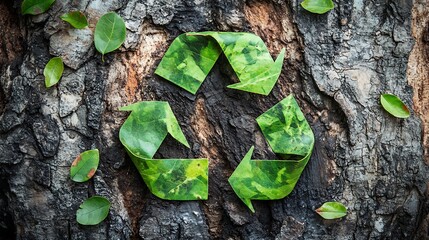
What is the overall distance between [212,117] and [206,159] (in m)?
0.07

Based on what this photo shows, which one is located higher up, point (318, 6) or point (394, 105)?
point (318, 6)

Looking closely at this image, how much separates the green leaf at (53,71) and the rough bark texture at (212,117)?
14mm

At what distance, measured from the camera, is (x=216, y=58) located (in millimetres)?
1102

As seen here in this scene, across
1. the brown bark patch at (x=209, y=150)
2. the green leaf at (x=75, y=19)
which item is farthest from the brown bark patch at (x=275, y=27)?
the green leaf at (x=75, y=19)

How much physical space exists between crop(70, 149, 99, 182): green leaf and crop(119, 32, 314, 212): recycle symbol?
0.06 metres

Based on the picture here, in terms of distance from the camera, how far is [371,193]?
113cm

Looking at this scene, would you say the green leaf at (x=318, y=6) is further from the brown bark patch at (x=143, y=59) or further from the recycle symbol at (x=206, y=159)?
the brown bark patch at (x=143, y=59)

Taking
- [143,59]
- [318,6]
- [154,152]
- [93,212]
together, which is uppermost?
[318,6]

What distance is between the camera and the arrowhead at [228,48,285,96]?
1.09 meters

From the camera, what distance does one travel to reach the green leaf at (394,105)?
43.8 inches

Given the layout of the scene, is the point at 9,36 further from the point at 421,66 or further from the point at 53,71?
the point at 421,66

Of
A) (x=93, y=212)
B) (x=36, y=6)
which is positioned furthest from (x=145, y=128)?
(x=36, y=6)

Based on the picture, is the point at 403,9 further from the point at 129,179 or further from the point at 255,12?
the point at 129,179

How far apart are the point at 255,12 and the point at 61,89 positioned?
0.36m
